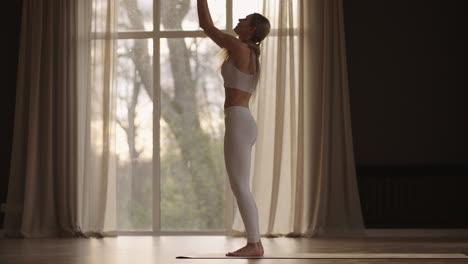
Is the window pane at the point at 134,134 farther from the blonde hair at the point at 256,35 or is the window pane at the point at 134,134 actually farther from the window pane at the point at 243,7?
the blonde hair at the point at 256,35

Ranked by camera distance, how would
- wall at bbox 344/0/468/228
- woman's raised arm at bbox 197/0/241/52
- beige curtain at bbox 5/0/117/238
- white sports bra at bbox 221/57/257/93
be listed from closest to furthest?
woman's raised arm at bbox 197/0/241/52 < white sports bra at bbox 221/57/257/93 < wall at bbox 344/0/468/228 < beige curtain at bbox 5/0/117/238

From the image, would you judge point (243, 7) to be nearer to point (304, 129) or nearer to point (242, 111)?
point (304, 129)

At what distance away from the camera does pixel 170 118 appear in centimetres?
666

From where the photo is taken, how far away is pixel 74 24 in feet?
21.3

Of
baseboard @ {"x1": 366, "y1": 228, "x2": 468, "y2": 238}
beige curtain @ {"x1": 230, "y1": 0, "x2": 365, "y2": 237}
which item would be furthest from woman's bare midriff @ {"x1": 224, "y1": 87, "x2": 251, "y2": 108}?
baseboard @ {"x1": 366, "y1": 228, "x2": 468, "y2": 238}

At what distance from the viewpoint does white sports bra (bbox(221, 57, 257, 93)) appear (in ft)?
13.0

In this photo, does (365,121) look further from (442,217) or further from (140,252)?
(140,252)

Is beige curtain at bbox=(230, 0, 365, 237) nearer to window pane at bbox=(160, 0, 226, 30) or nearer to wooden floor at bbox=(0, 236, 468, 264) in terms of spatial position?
wooden floor at bbox=(0, 236, 468, 264)

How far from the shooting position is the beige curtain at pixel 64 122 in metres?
6.38

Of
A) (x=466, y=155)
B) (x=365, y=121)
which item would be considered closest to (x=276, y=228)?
(x=365, y=121)

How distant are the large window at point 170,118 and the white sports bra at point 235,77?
2.59 m

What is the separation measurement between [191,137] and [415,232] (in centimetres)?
211

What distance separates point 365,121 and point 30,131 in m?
2.91

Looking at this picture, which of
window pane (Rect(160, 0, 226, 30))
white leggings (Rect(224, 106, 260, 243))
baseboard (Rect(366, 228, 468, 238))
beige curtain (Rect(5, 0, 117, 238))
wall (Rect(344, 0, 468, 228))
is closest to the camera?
white leggings (Rect(224, 106, 260, 243))
